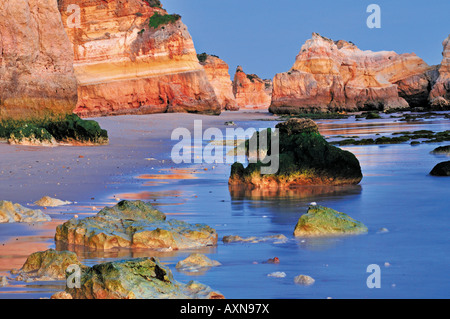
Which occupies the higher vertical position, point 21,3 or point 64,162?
point 21,3

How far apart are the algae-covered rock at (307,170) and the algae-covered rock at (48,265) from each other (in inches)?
204

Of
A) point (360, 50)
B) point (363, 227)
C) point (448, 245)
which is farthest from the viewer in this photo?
point (360, 50)

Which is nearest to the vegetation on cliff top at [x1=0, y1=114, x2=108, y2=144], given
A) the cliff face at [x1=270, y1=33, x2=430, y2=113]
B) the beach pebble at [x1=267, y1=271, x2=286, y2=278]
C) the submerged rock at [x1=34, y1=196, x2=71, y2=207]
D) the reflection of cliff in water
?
the reflection of cliff in water

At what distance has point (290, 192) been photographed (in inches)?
342

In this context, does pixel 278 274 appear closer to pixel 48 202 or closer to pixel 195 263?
pixel 195 263

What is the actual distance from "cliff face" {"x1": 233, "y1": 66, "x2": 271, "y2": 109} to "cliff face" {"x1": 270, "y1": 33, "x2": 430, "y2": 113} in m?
51.2

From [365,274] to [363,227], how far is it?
5.60 ft

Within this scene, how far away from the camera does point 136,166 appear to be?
41.0 ft

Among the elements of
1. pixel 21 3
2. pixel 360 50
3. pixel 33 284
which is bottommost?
pixel 33 284

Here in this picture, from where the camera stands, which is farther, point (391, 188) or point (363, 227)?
point (391, 188)

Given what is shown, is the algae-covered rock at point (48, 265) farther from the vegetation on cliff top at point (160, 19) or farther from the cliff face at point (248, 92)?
the cliff face at point (248, 92)

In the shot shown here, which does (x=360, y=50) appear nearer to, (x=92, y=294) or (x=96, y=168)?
(x=96, y=168)

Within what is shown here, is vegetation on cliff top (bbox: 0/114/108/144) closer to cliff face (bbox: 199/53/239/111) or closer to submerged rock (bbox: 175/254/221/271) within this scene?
submerged rock (bbox: 175/254/221/271)

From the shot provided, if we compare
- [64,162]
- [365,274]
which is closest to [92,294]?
[365,274]
